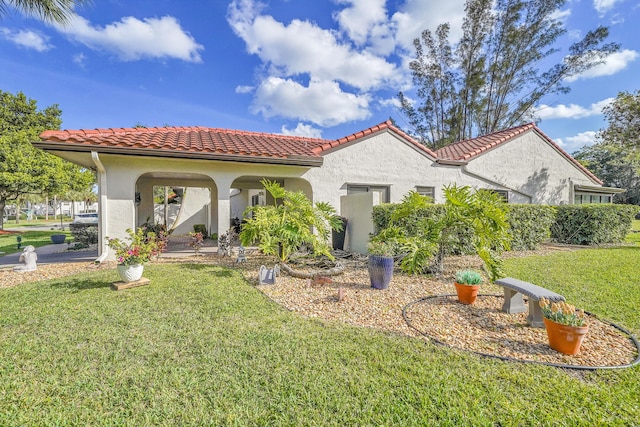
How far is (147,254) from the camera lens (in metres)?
6.49

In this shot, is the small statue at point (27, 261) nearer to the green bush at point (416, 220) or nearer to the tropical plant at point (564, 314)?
the green bush at point (416, 220)

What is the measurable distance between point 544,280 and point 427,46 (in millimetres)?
28804

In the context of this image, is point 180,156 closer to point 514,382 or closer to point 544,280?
point 514,382

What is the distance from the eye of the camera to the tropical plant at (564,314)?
3635 mm

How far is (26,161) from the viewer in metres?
19.5

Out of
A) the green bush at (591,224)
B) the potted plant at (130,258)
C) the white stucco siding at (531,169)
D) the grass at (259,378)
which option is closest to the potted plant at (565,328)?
the grass at (259,378)

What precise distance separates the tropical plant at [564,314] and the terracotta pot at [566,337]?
2.5 inches

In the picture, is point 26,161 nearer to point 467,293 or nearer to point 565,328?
point 467,293

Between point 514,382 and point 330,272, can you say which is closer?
point 514,382

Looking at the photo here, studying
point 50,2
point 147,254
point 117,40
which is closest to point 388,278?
point 147,254

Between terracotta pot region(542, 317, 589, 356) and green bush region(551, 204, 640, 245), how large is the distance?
1270 cm

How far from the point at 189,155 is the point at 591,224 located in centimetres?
1724

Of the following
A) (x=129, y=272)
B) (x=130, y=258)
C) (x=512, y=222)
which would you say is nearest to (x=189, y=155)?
(x=130, y=258)

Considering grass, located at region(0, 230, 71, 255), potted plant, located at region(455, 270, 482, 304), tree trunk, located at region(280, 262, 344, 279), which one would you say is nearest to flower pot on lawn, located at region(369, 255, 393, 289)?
tree trunk, located at region(280, 262, 344, 279)
